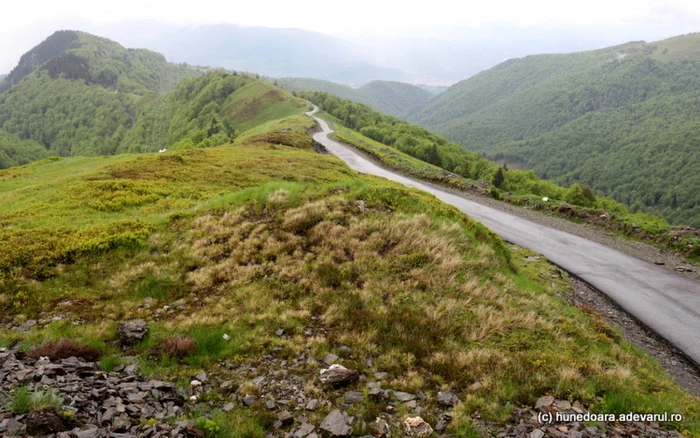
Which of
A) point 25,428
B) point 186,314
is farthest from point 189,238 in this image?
point 25,428

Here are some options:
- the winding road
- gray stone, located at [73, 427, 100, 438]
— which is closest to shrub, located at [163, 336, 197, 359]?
gray stone, located at [73, 427, 100, 438]

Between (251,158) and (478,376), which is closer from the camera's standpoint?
(478,376)

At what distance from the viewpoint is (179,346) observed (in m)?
9.02

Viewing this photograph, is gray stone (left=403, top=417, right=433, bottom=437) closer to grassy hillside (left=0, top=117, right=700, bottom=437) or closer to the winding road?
grassy hillside (left=0, top=117, right=700, bottom=437)

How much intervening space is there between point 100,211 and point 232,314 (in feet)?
46.0

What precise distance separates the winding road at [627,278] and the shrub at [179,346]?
657 inches

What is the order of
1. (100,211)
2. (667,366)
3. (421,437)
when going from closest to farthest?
(421,437) < (667,366) < (100,211)

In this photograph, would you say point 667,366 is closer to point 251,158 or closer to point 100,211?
point 100,211

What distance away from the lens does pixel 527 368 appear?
8.37m

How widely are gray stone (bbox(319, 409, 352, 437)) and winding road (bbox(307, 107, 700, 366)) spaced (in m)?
13.7

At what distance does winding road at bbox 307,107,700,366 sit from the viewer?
15133mm

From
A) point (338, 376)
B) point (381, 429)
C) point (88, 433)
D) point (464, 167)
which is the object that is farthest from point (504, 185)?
point (88, 433)

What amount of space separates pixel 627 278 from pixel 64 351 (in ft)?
79.7

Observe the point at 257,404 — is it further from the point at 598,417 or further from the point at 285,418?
the point at 598,417
